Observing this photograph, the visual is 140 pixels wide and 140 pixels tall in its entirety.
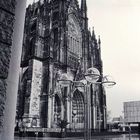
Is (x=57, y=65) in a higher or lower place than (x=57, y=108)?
higher

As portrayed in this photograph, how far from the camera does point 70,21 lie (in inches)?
1699

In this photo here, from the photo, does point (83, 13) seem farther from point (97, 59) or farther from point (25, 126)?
point (25, 126)

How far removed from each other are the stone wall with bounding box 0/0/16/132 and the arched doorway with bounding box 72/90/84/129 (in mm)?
36114

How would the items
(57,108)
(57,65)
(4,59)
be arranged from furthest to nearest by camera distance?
(57,65)
(57,108)
(4,59)

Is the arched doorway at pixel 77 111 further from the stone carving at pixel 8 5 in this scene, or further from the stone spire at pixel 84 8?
the stone carving at pixel 8 5

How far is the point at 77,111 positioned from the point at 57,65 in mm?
8897

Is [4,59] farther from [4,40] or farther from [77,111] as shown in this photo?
[77,111]

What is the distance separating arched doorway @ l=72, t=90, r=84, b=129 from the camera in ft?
124

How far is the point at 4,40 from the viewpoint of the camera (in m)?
2.02

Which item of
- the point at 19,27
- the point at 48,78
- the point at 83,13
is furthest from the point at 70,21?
the point at 19,27

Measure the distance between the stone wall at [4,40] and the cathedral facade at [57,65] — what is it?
29.4 m

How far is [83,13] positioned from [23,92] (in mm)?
21938

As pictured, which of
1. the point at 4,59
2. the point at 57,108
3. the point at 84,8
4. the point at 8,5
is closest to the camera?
the point at 4,59

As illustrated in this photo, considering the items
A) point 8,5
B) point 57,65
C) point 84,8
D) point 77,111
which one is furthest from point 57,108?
point 8,5
